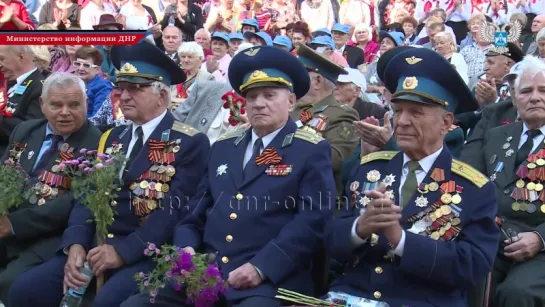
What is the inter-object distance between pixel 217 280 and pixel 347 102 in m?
3.49

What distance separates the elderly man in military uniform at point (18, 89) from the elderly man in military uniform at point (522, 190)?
3662 mm

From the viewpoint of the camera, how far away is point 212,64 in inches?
448

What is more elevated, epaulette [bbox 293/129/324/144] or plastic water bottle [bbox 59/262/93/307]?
epaulette [bbox 293/129/324/144]

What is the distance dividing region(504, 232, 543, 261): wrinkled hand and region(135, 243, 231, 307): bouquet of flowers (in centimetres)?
162

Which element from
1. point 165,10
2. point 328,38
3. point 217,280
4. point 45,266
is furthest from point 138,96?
point 165,10

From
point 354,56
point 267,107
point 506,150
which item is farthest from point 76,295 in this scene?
point 354,56

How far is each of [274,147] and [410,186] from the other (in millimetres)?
885

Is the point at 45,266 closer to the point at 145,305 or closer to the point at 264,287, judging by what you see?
the point at 145,305

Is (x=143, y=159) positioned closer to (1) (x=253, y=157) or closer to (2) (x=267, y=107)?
(1) (x=253, y=157)

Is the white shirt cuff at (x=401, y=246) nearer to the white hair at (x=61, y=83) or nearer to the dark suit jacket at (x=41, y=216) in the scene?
the dark suit jacket at (x=41, y=216)

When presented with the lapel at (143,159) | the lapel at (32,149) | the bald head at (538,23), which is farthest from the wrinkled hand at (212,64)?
the lapel at (143,159)

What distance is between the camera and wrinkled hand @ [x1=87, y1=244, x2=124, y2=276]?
204 inches

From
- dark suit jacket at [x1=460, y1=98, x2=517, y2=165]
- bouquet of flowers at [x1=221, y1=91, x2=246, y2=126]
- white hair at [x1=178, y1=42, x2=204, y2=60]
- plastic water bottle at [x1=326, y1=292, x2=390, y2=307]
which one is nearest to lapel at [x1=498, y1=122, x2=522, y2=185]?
dark suit jacket at [x1=460, y1=98, x2=517, y2=165]

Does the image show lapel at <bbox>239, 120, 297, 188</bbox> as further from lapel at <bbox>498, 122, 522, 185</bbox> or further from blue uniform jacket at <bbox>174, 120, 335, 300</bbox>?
lapel at <bbox>498, 122, 522, 185</bbox>
